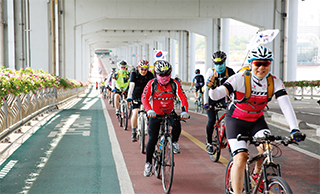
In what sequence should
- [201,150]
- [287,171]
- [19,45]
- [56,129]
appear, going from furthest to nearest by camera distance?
[19,45], [56,129], [201,150], [287,171]

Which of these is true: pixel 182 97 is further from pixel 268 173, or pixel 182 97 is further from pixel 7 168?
pixel 7 168

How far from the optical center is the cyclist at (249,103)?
389 centimetres

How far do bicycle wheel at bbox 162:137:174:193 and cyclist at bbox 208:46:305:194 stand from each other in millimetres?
1110

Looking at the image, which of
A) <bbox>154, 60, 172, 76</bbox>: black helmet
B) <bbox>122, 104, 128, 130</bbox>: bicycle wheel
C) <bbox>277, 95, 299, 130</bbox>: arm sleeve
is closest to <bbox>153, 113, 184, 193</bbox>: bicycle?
<bbox>154, 60, 172, 76</bbox>: black helmet

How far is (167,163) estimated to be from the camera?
5250mm

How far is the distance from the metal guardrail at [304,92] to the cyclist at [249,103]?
2248 cm

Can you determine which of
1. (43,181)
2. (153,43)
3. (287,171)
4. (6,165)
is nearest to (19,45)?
(6,165)

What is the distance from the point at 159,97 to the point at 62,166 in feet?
7.51

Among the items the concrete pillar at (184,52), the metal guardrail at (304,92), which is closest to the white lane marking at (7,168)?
the metal guardrail at (304,92)

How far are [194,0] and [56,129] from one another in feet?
67.4

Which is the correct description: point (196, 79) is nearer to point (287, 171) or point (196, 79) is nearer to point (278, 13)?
point (287, 171)

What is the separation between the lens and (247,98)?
412cm

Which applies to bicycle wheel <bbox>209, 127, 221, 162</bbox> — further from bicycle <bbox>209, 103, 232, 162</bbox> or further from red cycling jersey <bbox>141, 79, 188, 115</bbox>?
red cycling jersey <bbox>141, 79, 188, 115</bbox>

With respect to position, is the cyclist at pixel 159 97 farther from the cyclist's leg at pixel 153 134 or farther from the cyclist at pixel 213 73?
the cyclist at pixel 213 73
